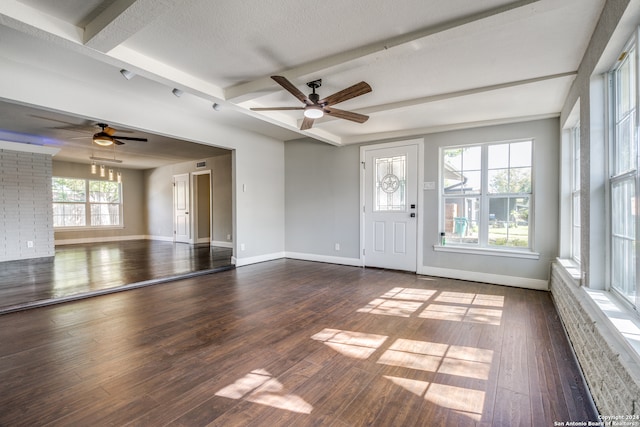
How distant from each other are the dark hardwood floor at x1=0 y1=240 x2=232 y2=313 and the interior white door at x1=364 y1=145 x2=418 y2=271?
283 cm

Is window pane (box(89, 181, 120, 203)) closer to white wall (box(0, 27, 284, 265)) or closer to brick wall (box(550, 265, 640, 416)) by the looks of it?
white wall (box(0, 27, 284, 265))

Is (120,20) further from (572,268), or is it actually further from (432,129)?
(572,268)

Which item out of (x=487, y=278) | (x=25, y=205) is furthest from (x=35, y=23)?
(x=25, y=205)

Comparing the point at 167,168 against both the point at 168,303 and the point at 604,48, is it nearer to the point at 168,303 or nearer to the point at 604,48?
the point at 168,303

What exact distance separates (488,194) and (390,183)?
1552mm

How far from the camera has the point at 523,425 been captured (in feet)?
5.05

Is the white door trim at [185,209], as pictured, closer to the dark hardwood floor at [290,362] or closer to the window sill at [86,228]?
the window sill at [86,228]

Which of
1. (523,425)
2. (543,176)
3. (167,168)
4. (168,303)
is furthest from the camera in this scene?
(167,168)

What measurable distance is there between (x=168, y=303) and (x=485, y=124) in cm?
495

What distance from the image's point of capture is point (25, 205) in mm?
6328

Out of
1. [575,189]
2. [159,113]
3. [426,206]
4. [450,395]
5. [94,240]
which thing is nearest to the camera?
[450,395]

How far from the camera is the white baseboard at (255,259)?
548 centimetres

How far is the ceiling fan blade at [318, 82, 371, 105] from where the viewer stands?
2.74 metres

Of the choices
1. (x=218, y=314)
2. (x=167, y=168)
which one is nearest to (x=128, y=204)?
(x=167, y=168)
